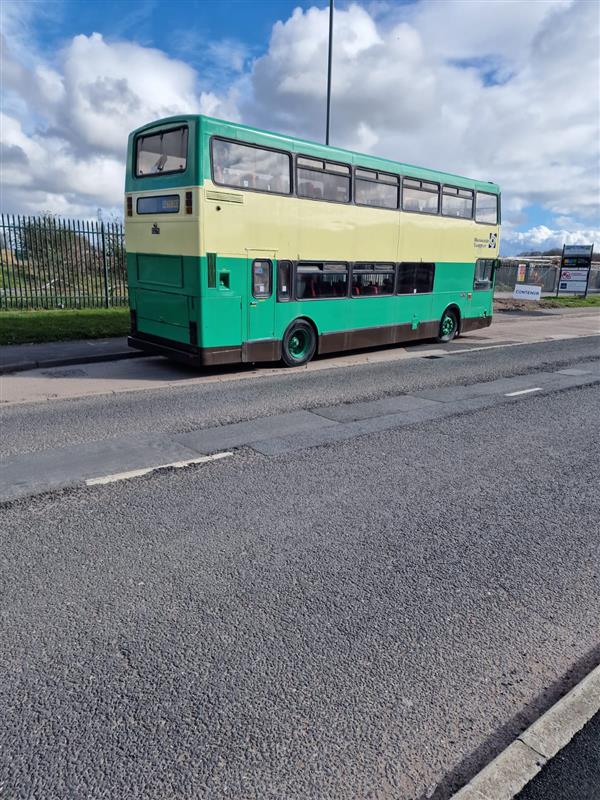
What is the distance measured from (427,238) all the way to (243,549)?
11010 millimetres

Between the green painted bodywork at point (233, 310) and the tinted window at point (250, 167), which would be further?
the green painted bodywork at point (233, 310)

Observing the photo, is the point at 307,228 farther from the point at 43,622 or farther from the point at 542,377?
the point at 43,622

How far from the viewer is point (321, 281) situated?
11414 millimetres

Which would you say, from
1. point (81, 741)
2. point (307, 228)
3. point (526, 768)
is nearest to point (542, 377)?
point (307, 228)

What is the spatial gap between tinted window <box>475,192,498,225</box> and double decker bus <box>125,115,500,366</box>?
A: 4.00 feet

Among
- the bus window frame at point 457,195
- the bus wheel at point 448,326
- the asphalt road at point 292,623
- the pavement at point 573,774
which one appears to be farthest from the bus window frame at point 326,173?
the pavement at point 573,774

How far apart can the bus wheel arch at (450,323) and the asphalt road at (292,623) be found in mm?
9299

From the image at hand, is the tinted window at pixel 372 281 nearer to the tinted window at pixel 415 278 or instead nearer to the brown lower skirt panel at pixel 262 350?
the tinted window at pixel 415 278

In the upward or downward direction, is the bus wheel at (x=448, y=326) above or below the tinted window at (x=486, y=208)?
below

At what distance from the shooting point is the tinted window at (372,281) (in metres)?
12.1

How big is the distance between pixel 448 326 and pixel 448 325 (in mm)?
29

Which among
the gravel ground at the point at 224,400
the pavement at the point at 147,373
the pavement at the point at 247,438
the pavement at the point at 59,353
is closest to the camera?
the pavement at the point at 247,438

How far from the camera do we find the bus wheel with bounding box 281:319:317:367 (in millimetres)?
11125

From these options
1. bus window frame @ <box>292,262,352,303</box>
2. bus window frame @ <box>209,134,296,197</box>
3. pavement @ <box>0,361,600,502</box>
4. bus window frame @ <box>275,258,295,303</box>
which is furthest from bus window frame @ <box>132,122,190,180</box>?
pavement @ <box>0,361,600,502</box>
